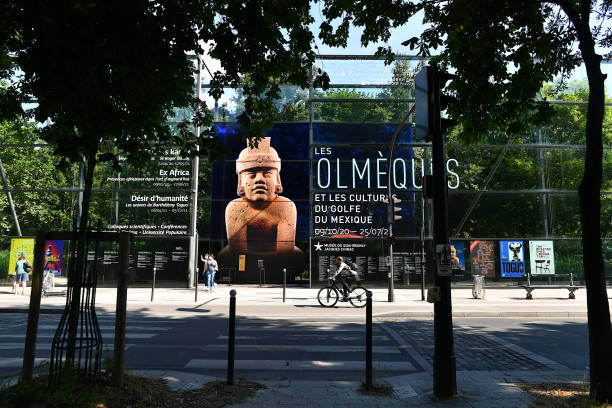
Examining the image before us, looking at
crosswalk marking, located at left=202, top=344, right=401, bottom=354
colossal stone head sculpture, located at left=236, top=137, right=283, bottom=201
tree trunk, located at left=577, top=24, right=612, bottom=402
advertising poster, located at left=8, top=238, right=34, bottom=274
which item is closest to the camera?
tree trunk, located at left=577, top=24, right=612, bottom=402

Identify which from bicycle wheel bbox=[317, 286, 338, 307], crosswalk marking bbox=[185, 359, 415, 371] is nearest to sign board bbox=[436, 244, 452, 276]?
crosswalk marking bbox=[185, 359, 415, 371]

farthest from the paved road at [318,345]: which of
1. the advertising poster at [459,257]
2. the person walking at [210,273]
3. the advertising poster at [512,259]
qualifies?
the advertising poster at [512,259]

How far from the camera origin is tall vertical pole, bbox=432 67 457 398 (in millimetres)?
4758

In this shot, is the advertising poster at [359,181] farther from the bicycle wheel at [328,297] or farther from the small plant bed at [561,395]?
the small plant bed at [561,395]

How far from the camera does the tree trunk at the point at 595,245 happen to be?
450 centimetres

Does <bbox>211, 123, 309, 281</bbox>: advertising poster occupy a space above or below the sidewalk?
above

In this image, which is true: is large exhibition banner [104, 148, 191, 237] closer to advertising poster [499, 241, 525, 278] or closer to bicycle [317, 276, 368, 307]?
bicycle [317, 276, 368, 307]

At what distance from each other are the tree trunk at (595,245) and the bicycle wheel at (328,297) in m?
9.58

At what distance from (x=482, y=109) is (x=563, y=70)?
51.6 inches

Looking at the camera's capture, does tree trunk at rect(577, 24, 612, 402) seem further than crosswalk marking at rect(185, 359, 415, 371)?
No

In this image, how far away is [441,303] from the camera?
4.86m

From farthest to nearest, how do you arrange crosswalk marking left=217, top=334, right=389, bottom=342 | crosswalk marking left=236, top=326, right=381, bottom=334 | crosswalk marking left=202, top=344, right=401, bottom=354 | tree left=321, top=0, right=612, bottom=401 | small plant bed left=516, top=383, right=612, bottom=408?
1. crosswalk marking left=236, top=326, right=381, bottom=334
2. crosswalk marking left=217, top=334, right=389, bottom=342
3. crosswalk marking left=202, top=344, right=401, bottom=354
4. tree left=321, top=0, right=612, bottom=401
5. small plant bed left=516, top=383, right=612, bottom=408

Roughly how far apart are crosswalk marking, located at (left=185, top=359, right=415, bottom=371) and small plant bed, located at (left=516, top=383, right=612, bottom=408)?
1697mm

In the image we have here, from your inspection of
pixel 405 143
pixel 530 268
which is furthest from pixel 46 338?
pixel 530 268
